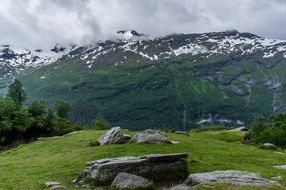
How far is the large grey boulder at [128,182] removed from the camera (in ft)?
126

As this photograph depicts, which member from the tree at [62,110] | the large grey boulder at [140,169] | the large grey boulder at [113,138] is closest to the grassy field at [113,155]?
the large grey boulder at [140,169]

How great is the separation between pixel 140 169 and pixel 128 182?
12.7 feet

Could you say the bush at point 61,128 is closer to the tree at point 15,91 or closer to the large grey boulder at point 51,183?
the tree at point 15,91

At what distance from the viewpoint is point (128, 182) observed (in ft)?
128

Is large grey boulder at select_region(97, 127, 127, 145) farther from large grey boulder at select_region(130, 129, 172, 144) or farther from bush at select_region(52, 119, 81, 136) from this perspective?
bush at select_region(52, 119, 81, 136)

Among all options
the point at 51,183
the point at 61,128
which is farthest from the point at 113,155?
the point at 61,128

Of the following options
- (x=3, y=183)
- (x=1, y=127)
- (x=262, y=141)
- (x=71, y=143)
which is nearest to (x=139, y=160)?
(x=3, y=183)

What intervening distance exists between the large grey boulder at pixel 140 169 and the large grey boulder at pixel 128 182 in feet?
5.69

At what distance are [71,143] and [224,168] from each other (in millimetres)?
34128

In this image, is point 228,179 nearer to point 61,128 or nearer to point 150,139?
point 150,139

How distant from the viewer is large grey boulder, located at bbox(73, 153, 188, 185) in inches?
1660

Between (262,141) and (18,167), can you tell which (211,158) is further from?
(262,141)

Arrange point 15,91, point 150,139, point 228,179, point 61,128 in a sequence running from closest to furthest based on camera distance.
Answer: point 228,179 < point 150,139 < point 61,128 < point 15,91

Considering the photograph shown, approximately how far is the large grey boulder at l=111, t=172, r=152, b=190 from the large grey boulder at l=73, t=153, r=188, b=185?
1736mm
